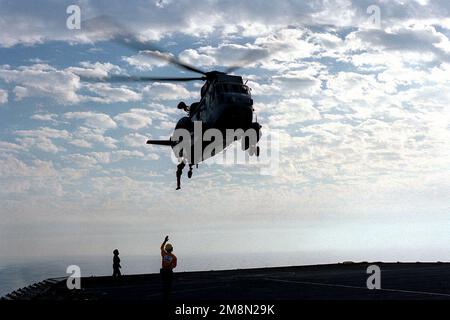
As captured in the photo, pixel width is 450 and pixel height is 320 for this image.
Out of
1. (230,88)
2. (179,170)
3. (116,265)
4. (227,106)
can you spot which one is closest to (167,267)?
(227,106)

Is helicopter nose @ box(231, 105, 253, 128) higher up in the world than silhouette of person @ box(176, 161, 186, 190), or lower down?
higher up

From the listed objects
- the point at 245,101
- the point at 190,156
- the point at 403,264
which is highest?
the point at 245,101

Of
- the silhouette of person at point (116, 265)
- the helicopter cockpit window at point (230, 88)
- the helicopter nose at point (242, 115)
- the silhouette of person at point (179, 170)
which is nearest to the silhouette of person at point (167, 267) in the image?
the helicopter nose at point (242, 115)

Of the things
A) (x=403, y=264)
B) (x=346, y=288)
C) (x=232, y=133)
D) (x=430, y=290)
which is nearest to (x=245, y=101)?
(x=232, y=133)

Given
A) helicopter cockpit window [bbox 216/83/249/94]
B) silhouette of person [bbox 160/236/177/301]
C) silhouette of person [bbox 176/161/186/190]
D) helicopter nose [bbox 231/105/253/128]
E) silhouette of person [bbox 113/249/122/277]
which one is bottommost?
silhouette of person [bbox 113/249/122/277]

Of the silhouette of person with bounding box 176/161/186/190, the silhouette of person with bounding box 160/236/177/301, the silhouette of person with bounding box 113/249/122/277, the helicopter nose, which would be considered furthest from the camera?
the silhouette of person with bounding box 176/161/186/190

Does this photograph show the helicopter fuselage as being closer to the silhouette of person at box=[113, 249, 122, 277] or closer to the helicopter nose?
the helicopter nose

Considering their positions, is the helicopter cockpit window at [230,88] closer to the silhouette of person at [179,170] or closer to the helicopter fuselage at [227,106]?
the helicopter fuselage at [227,106]

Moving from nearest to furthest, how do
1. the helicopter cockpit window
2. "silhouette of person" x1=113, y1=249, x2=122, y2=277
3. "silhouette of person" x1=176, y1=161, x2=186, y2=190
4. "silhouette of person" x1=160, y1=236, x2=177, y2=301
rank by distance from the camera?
1. "silhouette of person" x1=160, y1=236, x2=177, y2=301
2. the helicopter cockpit window
3. "silhouette of person" x1=113, y1=249, x2=122, y2=277
4. "silhouette of person" x1=176, y1=161, x2=186, y2=190

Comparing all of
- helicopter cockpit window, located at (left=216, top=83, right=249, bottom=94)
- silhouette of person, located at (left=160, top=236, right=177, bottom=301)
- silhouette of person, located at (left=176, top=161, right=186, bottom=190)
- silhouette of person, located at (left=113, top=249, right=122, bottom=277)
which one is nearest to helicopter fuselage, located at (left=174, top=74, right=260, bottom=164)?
helicopter cockpit window, located at (left=216, top=83, right=249, bottom=94)

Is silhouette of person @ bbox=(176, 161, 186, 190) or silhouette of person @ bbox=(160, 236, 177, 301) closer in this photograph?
silhouette of person @ bbox=(160, 236, 177, 301)
